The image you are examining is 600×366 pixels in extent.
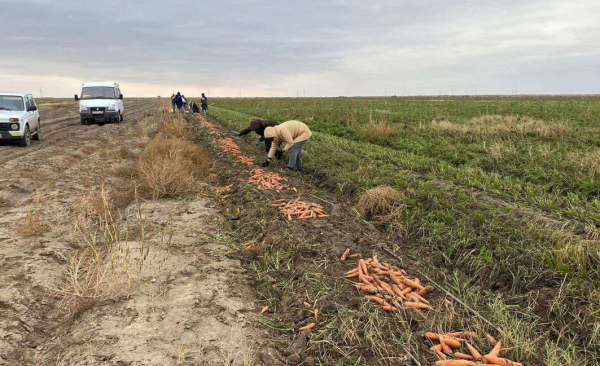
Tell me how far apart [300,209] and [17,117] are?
1158cm

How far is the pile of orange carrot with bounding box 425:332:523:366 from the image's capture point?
2.61 m

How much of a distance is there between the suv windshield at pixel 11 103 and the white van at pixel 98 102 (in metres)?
7.47

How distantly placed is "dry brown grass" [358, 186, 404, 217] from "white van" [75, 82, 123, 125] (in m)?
19.1

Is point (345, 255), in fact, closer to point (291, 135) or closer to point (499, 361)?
point (499, 361)

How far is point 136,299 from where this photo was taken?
3.70 metres

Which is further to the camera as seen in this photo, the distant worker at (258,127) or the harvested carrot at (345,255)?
the distant worker at (258,127)

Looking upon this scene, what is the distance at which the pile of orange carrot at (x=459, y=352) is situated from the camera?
103 inches

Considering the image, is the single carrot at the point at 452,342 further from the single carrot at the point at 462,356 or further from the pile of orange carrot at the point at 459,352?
the single carrot at the point at 462,356

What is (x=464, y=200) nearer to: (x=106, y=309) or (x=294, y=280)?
(x=294, y=280)

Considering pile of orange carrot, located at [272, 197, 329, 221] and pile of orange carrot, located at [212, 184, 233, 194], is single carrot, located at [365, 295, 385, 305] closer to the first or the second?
pile of orange carrot, located at [272, 197, 329, 221]

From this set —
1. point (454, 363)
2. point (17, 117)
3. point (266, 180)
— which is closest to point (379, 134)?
point (266, 180)

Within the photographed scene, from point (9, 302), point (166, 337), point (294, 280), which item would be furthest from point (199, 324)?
point (9, 302)

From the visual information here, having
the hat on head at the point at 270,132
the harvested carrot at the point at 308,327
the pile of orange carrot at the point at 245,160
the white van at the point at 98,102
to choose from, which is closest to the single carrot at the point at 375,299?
the harvested carrot at the point at 308,327

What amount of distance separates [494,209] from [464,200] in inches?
23.8
